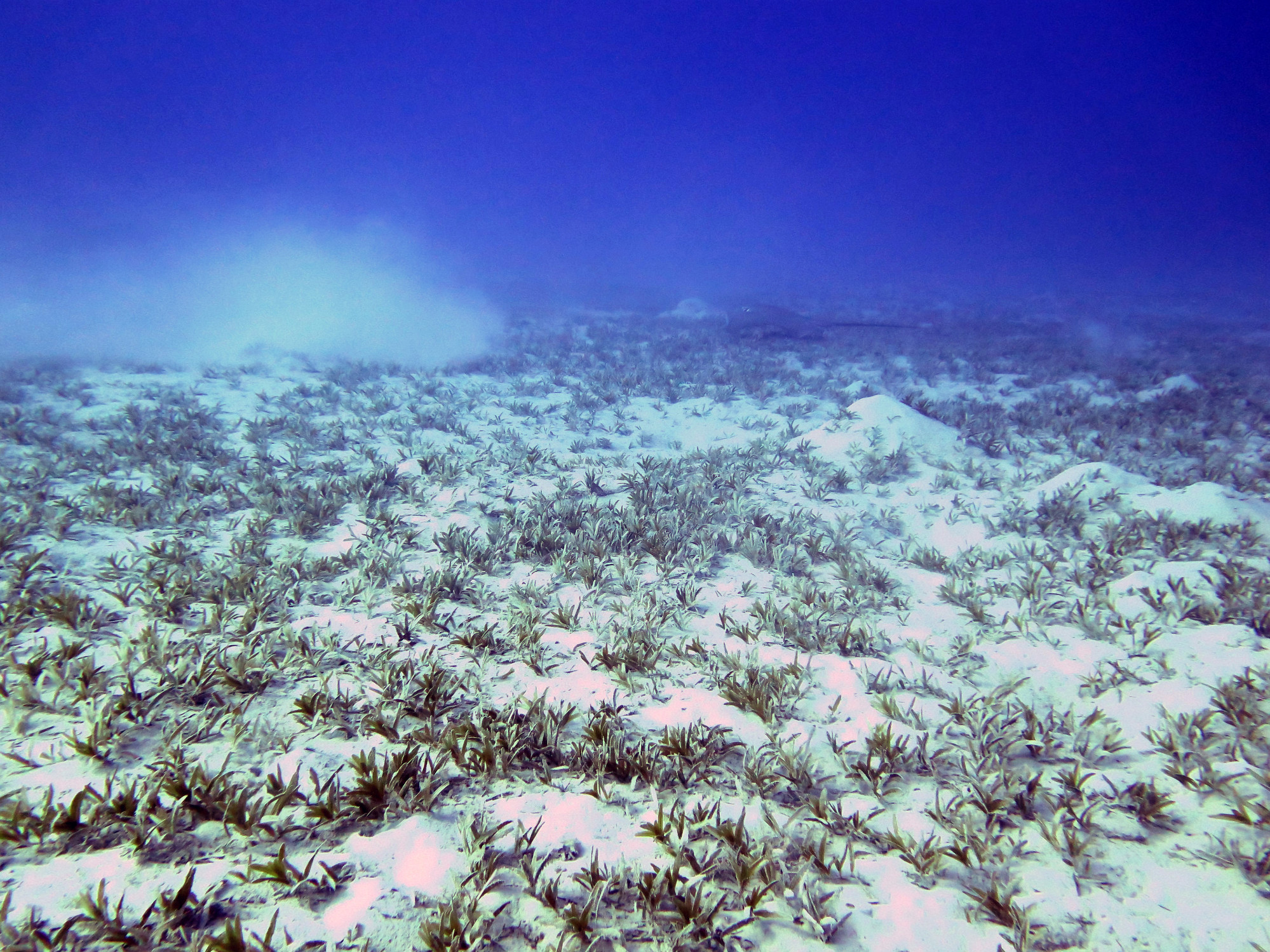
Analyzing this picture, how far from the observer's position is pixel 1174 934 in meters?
2.26

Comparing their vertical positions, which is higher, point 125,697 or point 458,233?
point 458,233

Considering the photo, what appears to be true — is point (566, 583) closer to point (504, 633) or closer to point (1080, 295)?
point (504, 633)

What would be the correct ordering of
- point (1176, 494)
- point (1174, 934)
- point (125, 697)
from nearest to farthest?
point (1174, 934) → point (125, 697) → point (1176, 494)

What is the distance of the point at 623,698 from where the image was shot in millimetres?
3645

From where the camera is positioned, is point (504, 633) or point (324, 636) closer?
point (324, 636)

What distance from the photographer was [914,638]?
434 centimetres

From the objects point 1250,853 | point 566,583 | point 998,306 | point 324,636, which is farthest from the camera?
point 998,306

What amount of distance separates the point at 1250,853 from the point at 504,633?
4.26 m

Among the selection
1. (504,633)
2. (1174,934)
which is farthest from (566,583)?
(1174,934)

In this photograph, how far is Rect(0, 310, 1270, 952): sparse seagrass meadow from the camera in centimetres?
235

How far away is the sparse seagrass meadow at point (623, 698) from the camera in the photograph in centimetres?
235

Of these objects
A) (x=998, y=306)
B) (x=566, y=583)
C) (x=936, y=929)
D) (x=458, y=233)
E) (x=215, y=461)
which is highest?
(x=458, y=233)

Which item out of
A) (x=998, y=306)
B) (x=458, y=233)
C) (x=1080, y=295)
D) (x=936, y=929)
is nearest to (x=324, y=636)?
(x=936, y=929)

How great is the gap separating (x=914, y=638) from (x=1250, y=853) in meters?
1.96
